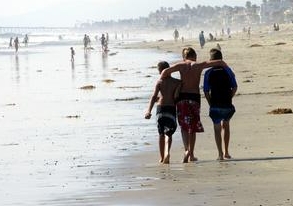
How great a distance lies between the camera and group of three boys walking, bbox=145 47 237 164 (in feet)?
34.3

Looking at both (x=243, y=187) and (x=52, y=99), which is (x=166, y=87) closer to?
(x=243, y=187)

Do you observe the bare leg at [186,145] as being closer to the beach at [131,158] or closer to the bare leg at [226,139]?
the beach at [131,158]

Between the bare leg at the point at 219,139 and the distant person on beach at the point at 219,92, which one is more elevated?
the distant person on beach at the point at 219,92

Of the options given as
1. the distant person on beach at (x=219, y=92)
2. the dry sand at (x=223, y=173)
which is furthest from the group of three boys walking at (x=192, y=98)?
the dry sand at (x=223, y=173)

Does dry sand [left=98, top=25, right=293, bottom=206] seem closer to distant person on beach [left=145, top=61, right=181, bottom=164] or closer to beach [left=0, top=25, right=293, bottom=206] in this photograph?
beach [left=0, top=25, right=293, bottom=206]

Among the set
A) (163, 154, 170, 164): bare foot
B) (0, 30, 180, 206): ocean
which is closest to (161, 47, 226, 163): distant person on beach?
(163, 154, 170, 164): bare foot

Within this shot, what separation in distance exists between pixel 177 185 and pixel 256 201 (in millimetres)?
1415

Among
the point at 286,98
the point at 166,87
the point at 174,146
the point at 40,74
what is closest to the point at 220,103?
the point at 166,87

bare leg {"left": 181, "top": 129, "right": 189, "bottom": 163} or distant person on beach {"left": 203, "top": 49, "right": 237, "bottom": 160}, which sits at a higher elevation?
distant person on beach {"left": 203, "top": 49, "right": 237, "bottom": 160}

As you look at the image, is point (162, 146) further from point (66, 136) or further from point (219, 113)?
point (66, 136)

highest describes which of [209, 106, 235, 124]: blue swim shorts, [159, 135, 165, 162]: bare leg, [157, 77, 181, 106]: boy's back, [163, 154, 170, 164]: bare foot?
[157, 77, 181, 106]: boy's back

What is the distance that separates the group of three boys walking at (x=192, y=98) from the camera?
1047 centimetres

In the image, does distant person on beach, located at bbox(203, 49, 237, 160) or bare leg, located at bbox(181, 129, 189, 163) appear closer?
bare leg, located at bbox(181, 129, 189, 163)

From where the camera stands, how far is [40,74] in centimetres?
3934
